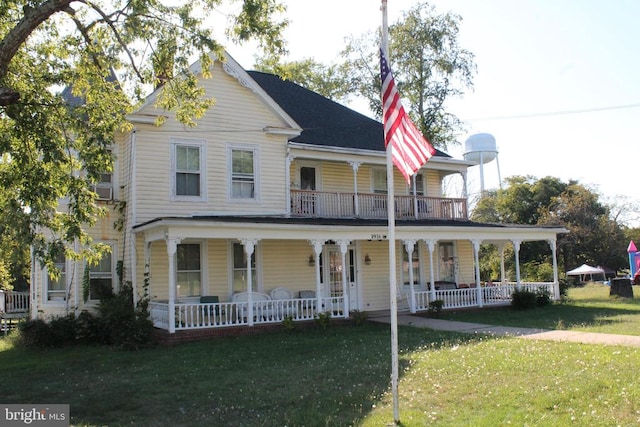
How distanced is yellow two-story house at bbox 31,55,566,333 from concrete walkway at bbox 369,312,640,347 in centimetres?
148

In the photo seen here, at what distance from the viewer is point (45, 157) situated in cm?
1044

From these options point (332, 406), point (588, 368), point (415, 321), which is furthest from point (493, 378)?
point (415, 321)

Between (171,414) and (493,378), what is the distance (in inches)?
192

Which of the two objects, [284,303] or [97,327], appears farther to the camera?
[284,303]

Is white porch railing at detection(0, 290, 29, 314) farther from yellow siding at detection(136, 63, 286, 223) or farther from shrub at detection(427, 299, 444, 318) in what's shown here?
shrub at detection(427, 299, 444, 318)

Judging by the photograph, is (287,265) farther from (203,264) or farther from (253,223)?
(253,223)

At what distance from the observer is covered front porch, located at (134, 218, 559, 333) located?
51.1ft

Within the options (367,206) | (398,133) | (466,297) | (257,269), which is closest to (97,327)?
(257,269)

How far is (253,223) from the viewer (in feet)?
51.3

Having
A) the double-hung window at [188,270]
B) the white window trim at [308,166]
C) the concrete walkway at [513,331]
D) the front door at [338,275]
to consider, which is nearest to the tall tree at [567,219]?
the front door at [338,275]

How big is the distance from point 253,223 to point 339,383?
733cm

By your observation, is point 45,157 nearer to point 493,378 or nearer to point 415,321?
point 493,378

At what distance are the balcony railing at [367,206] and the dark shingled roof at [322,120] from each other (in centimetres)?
200

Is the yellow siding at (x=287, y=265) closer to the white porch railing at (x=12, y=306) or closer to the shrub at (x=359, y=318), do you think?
the shrub at (x=359, y=318)
